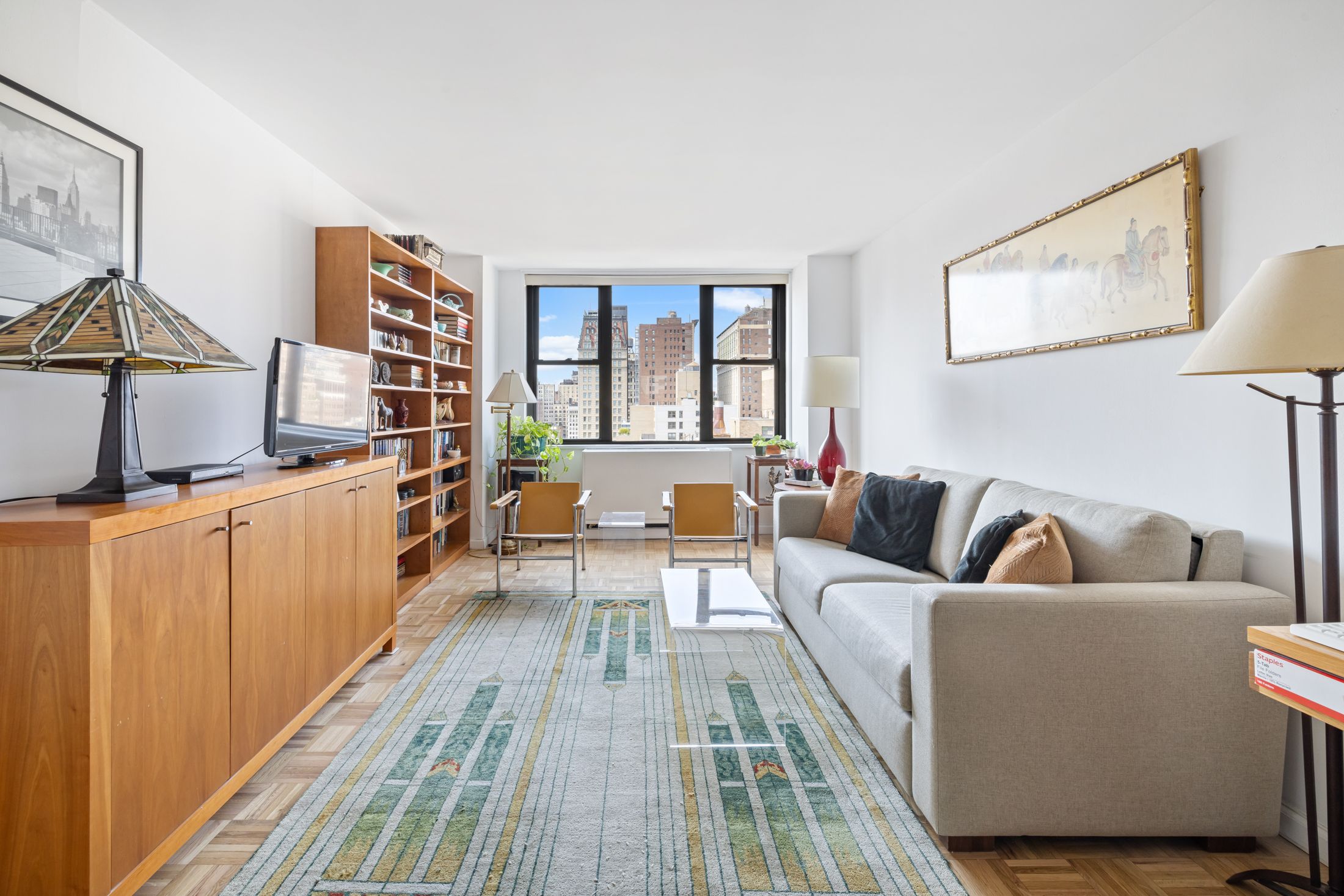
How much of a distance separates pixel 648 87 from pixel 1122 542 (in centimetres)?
238

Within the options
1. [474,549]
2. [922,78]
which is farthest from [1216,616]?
[474,549]

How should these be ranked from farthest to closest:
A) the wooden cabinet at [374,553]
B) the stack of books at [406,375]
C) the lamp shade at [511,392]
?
the lamp shade at [511,392] < the stack of books at [406,375] < the wooden cabinet at [374,553]

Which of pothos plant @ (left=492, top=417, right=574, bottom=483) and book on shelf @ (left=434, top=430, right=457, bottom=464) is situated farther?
pothos plant @ (left=492, top=417, right=574, bottom=483)

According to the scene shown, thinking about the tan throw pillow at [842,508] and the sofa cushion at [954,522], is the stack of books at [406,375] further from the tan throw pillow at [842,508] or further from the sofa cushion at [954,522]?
the sofa cushion at [954,522]

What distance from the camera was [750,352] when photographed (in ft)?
22.2

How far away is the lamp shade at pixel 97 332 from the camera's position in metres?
1.67

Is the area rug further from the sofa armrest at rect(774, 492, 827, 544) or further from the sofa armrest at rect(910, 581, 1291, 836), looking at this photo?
the sofa armrest at rect(774, 492, 827, 544)

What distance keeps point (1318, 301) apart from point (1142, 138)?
1400 millimetres

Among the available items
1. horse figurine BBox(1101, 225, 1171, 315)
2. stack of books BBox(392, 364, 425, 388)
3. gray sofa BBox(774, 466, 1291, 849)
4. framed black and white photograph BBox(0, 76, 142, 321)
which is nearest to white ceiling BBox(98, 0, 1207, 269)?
framed black and white photograph BBox(0, 76, 142, 321)

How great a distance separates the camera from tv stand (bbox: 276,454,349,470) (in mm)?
2823

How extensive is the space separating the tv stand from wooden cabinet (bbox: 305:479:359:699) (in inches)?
4.4

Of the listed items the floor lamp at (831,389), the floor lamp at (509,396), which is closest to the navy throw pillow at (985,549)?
the floor lamp at (831,389)

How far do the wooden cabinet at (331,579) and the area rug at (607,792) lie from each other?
29 centimetres

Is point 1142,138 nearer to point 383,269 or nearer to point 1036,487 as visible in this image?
point 1036,487
